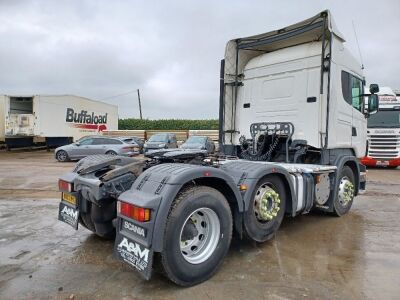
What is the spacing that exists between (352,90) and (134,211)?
4936mm

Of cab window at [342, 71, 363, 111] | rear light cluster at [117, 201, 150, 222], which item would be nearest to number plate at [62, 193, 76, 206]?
rear light cluster at [117, 201, 150, 222]

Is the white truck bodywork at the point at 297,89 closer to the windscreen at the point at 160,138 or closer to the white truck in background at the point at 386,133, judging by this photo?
the white truck in background at the point at 386,133

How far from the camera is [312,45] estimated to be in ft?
20.1

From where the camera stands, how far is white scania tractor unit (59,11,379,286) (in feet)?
11.0

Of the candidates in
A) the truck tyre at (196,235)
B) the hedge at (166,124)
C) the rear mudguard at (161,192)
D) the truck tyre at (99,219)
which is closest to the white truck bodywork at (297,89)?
A: the rear mudguard at (161,192)

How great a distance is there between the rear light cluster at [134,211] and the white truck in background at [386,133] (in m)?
13.5

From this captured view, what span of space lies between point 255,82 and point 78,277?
15.5 ft

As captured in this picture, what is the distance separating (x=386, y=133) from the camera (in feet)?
47.0

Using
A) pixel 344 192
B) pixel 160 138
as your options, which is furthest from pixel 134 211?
pixel 160 138

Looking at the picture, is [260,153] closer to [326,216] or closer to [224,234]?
[326,216]

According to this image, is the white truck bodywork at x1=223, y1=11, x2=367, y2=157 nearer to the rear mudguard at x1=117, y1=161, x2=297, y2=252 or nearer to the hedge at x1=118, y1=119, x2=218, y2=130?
the rear mudguard at x1=117, y1=161, x2=297, y2=252

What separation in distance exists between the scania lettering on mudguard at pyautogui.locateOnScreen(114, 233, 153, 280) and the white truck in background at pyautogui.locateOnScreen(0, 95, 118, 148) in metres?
21.3

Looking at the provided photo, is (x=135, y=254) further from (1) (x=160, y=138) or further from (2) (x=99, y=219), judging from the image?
(1) (x=160, y=138)

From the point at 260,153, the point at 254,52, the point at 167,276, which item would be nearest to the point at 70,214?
the point at 167,276
